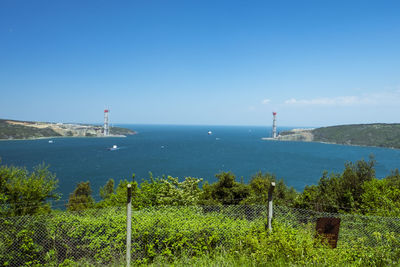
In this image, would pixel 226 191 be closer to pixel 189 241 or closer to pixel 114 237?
pixel 189 241

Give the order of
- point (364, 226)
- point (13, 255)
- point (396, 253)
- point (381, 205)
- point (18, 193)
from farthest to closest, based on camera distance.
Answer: point (381, 205) → point (18, 193) → point (364, 226) → point (13, 255) → point (396, 253)

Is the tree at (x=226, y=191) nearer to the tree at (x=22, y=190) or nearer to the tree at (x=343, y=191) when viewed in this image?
the tree at (x=343, y=191)

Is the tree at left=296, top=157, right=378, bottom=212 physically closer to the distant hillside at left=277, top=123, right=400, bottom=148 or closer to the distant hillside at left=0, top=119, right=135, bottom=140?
the distant hillside at left=277, top=123, right=400, bottom=148

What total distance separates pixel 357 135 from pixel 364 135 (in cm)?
358

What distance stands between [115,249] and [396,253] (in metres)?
5.36

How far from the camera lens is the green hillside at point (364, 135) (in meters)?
133

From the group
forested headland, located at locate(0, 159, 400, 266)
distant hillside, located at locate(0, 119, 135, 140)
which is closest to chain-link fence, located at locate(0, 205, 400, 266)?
forested headland, located at locate(0, 159, 400, 266)

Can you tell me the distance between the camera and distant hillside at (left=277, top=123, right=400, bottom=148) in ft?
440

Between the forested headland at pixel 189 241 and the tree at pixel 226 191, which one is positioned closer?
the forested headland at pixel 189 241

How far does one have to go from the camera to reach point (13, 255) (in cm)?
496

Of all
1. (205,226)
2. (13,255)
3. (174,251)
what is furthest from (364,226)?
(13,255)

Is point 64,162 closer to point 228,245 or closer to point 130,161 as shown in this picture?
point 130,161

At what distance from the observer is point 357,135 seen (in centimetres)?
14538

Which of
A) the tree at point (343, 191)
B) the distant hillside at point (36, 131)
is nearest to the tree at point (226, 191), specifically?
the tree at point (343, 191)
